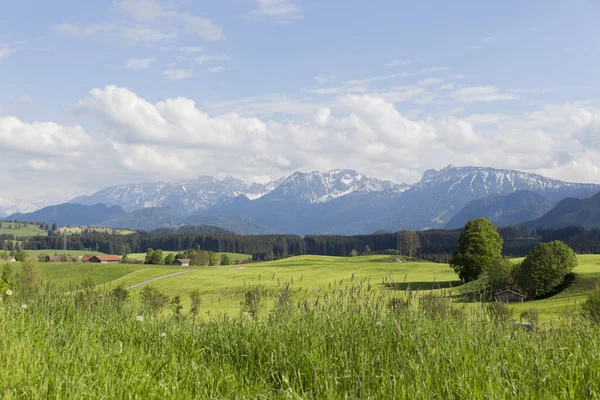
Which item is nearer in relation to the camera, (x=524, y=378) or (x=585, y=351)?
(x=524, y=378)

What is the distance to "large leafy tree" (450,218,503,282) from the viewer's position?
82.8 metres

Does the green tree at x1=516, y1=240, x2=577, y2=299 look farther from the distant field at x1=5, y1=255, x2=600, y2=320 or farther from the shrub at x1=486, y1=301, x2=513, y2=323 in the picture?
the shrub at x1=486, y1=301, x2=513, y2=323

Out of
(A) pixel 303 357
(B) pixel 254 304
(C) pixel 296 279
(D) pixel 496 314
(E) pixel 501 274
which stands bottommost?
(C) pixel 296 279

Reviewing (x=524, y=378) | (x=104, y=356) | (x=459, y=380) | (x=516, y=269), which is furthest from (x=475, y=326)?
(x=516, y=269)

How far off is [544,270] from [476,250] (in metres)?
12.8

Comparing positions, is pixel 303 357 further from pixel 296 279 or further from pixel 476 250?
pixel 296 279

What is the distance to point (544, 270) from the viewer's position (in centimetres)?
7238

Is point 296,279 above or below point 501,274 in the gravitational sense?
below

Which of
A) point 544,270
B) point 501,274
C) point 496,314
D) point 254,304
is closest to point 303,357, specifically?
point 254,304

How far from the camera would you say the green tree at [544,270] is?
72.4 metres

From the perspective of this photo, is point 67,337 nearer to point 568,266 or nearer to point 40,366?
point 40,366

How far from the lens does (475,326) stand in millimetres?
8672

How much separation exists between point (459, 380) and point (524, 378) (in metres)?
0.90

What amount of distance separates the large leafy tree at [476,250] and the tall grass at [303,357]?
77588 mm
